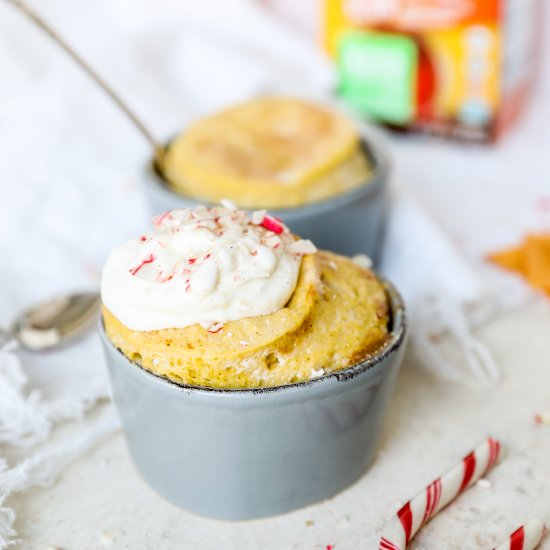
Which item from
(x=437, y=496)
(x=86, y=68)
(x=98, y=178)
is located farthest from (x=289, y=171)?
(x=437, y=496)

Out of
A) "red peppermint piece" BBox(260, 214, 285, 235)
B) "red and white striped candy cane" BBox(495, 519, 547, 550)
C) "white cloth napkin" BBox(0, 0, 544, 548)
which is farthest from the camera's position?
"white cloth napkin" BBox(0, 0, 544, 548)

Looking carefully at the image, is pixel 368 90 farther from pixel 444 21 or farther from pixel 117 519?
pixel 117 519

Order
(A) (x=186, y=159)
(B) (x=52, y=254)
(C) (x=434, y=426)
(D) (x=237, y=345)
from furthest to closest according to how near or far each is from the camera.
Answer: (B) (x=52, y=254), (A) (x=186, y=159), (C) (x=434, y=426), (D) (x=237, y=345)

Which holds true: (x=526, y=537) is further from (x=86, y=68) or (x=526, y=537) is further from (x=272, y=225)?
(x=86, y=68)

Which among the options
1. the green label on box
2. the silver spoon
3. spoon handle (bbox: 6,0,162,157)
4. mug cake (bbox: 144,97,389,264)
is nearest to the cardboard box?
the green label on box

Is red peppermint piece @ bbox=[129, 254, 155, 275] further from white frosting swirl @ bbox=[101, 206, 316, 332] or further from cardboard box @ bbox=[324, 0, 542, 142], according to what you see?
cardboard box @ bbox=[324, 0, 542, 142]

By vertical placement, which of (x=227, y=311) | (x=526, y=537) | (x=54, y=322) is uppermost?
(x=227, y=311)

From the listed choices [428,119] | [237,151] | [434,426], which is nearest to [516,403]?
[434,426]
